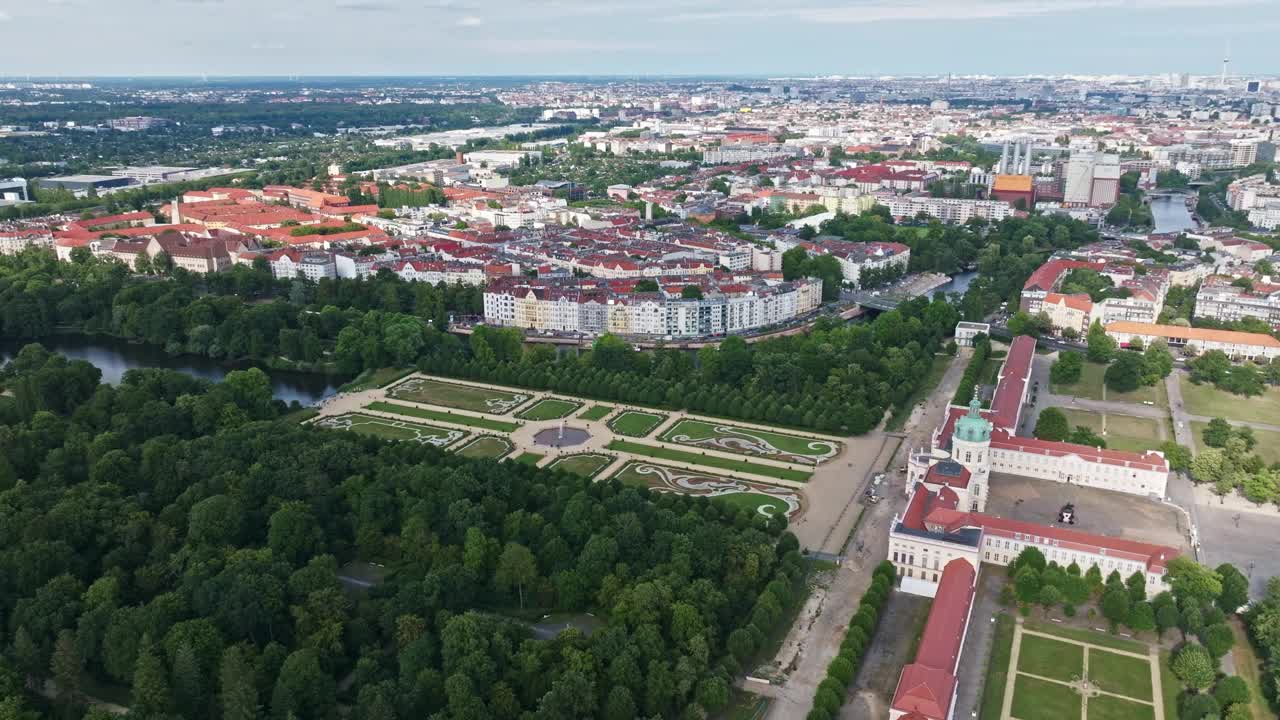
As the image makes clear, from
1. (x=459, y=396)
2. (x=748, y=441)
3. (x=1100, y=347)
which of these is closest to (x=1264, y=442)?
(x=1100, y=347)

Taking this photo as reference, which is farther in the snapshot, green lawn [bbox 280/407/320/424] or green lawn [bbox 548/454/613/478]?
green lawn [bbox 280/407/320/424]

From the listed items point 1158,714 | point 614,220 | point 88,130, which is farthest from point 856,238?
point 88,130

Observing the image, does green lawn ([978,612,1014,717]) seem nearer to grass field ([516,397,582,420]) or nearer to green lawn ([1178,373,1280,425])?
grass field ([516,397,582,420])

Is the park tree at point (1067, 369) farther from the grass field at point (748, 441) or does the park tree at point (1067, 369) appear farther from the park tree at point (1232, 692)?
the park tree at point (1232, 692)

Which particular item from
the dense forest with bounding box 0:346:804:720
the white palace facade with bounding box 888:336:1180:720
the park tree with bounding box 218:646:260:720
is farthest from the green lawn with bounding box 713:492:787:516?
the park tree with bounding box 218:646:260:720

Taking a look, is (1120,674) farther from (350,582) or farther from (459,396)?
(459,396)

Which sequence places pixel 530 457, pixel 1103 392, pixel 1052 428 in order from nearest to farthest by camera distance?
pixel 530 457 → pixel 1052 428 → pixel 1103 392

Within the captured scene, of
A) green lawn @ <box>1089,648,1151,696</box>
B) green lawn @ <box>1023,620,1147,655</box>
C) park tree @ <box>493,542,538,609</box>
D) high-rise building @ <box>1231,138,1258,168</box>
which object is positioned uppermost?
high-rise building @ <box>1231,138,1258,168</box>
